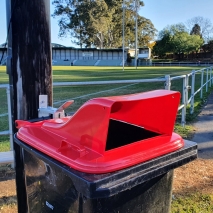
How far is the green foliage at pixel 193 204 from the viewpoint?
99.8 inches

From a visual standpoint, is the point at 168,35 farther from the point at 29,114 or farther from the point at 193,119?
the point at 29,114

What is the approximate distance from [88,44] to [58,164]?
67471 millimetres

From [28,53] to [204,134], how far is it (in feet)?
12.7

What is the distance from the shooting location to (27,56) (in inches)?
75.2

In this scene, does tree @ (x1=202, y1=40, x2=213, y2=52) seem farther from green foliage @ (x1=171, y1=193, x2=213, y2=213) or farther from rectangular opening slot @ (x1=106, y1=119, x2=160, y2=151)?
rectangular opening slot @ (x1=106, y1=119, x2=160, y2=151)

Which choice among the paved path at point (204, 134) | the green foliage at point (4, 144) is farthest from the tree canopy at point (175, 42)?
→ the green foliage at point (4, 144)

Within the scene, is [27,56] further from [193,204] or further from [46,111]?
[193,204]

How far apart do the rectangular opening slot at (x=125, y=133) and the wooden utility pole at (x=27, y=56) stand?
685mm

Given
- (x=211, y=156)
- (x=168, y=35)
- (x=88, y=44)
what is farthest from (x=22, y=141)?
(x=168, y=35)

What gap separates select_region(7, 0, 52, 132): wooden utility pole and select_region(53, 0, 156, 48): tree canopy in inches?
2188

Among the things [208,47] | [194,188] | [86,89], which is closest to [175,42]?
[208,47]

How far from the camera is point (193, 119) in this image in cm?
613

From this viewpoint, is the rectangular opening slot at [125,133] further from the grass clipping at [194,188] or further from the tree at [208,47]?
the tree at [208,47]

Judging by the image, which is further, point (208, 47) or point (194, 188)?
point (208, 47)
